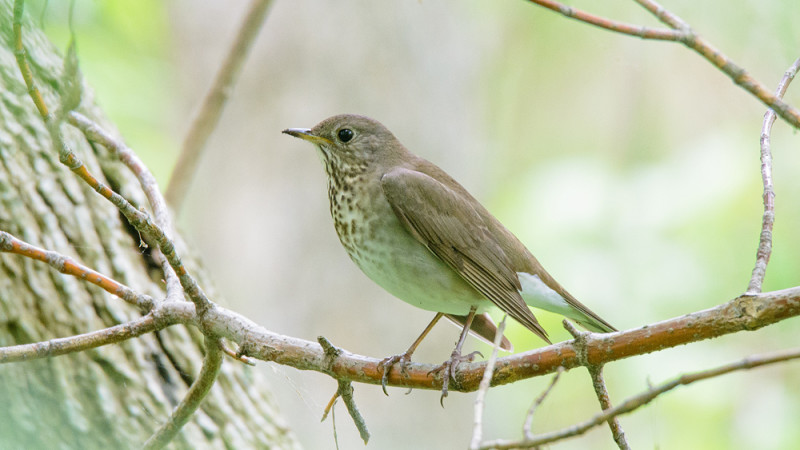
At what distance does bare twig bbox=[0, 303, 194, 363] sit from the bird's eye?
5.64 ft

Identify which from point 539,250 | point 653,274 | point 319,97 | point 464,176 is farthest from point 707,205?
point 319,97

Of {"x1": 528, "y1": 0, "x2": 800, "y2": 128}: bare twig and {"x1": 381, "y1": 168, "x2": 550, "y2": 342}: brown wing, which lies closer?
{"x1": 528, "y1": 0, "x2": 800, "y2": 128}: bare twig

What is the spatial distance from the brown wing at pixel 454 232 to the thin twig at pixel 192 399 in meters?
1.20

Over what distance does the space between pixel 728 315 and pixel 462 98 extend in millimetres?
5912

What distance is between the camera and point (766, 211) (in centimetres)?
223

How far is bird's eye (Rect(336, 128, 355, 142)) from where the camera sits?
4.02 metres

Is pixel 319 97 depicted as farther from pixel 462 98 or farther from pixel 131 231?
pixel 131 231

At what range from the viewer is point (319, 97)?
705cm

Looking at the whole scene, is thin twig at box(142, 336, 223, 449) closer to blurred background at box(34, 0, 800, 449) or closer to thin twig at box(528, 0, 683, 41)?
thin twig at box(528, 0, 683, 41)

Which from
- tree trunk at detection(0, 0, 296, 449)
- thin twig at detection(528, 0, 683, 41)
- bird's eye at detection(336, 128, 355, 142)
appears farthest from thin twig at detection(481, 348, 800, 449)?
bird's eye at detection(336, 128, 355, 142)

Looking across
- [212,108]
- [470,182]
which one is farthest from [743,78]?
[470,182]

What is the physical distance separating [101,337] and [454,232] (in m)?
1.71

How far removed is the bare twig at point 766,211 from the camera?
77.4 inches

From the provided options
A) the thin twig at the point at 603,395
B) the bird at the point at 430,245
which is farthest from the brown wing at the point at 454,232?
the thin twig at the point at 603,395
